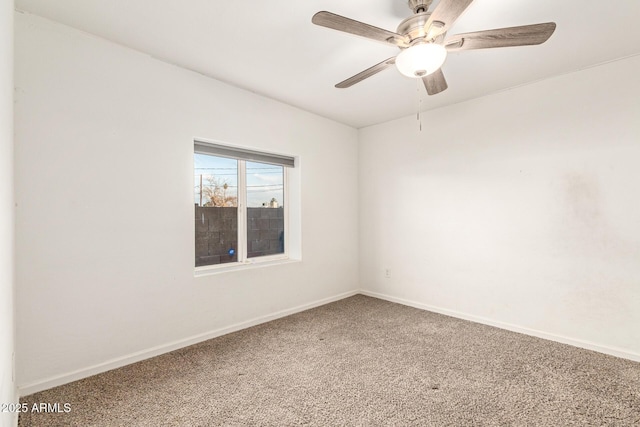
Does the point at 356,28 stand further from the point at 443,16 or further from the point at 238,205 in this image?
the point at 238,205

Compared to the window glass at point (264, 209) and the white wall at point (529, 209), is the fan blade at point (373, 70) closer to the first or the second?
the window glass at point (264, 209)

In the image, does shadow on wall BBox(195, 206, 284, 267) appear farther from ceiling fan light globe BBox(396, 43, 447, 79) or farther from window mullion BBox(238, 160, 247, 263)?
ceiling fan light globe BBox(396, 43, 447, 79)

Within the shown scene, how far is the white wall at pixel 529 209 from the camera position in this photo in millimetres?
2410

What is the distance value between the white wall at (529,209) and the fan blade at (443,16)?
1869 mm

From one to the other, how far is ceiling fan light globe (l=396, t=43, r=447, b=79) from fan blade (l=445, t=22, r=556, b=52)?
0.14 metres

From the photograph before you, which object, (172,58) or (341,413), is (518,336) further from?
(172,58)

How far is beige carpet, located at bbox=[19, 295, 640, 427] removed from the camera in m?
1.66

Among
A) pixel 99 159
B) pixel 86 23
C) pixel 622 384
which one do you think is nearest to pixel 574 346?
pixel 622 384

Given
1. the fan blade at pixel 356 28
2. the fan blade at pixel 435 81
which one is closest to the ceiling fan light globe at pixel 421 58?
the fan blade at pixel 356 28

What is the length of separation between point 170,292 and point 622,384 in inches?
130

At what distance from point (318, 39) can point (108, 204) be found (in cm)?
190

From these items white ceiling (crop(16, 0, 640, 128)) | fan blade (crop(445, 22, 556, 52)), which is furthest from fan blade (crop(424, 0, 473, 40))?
white ceiling (crop(16, 0, 640, 128))

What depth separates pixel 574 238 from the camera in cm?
260

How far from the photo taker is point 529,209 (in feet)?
9.29
